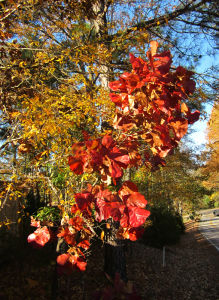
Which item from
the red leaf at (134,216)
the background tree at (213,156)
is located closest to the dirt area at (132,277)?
the red leaf at (134,216)

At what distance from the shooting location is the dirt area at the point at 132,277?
4902 millimetres

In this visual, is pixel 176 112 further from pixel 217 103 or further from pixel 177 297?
pixel 177 297

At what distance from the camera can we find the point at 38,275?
17.7ft

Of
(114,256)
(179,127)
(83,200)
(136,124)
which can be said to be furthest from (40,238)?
(114,256)

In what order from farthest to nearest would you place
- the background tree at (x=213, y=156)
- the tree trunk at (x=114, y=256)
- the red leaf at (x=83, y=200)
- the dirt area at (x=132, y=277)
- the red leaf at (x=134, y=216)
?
1. the background tree at (x=213, y=156)
2. the dirt area at (x=132, y=277)
3. the tree trunk at (x=114, y=256)
4. the red leaf at (x=83, y=200)
5. the red leaf at (x=134, y=216)

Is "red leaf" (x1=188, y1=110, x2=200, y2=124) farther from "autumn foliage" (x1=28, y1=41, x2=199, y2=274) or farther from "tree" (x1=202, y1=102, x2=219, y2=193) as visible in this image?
"tree" (x1=202, y1=102, x2=219, y2=193)

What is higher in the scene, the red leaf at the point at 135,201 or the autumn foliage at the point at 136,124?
the autumn foliage at the point at 136,124

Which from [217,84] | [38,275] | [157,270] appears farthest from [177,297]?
[217,84]

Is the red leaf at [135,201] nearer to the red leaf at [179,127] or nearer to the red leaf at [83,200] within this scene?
the red leaf at [83,200]

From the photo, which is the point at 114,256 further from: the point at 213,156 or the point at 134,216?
the point at 213,156

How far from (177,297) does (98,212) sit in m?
6.66

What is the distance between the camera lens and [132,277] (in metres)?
6.67

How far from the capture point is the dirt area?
16.1 ft

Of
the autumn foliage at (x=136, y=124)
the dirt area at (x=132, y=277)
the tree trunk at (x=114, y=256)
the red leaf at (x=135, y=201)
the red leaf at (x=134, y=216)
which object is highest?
the autumn foliage at (x=136, y=124)
